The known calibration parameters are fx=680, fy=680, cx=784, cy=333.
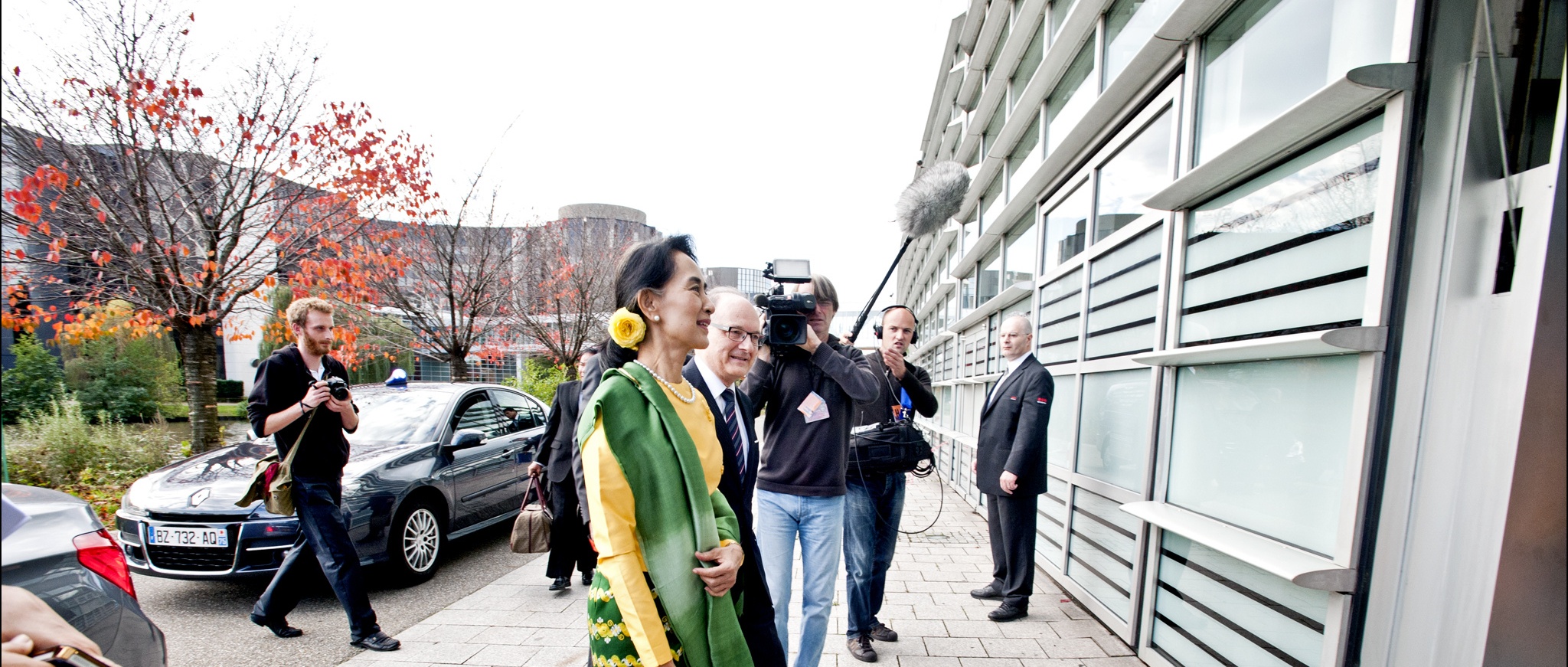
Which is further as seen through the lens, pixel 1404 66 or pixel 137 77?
pixel 137 77

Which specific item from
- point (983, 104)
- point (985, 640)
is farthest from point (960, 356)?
point (985, 640)

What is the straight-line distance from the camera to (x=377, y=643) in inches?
150

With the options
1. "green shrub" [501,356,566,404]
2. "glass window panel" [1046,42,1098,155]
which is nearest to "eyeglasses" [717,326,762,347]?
"glass window panel" [1046,42,1098,155]

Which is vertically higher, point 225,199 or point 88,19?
point 88,19

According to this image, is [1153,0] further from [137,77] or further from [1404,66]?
[137,77]

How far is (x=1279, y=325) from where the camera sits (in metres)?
2.77

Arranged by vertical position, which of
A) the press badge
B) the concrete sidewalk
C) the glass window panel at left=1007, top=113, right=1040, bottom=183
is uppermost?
the glass window panel at left=1007, top=113, right=1040, bottom=183

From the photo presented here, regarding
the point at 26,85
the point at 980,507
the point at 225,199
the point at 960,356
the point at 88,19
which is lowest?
the point at 980,507

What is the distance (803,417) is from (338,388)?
2.76 meters

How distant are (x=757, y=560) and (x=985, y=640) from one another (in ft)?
8.13

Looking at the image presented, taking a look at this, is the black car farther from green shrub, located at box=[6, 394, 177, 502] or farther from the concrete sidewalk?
green shrub, located at box=[6, 394, 177, 502]

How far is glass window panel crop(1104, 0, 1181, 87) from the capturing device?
387cm

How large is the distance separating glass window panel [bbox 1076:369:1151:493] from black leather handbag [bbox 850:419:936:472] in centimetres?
119

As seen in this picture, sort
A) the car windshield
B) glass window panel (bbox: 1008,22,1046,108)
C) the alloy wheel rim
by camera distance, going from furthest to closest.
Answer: glass window panel (bbox: 1008,22,1046,108), the car windshield, the alloy wheel rim
